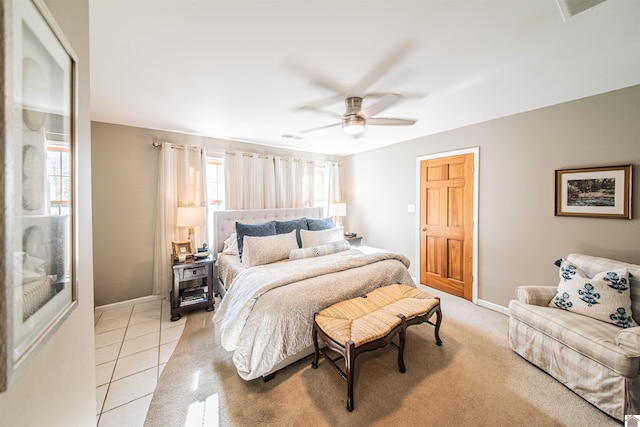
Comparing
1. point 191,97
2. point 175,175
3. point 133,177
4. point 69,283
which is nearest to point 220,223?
point 175,175

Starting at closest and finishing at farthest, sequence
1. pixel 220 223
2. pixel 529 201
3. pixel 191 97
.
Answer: pixel 191 97, pixel 529 201, pixel 220 223

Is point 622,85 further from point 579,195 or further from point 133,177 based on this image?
point 133,177

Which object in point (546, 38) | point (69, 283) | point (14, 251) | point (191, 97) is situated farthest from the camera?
point (191, 97)

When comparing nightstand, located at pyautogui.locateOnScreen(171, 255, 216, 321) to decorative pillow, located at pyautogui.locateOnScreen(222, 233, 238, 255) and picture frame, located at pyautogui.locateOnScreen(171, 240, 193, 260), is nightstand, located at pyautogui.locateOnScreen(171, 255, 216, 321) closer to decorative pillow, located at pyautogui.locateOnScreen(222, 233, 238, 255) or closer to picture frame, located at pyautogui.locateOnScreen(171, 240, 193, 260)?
picture frame, located at pyautogui.locateOnScreen(171, 240, 193, 260)

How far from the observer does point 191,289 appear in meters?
3.14

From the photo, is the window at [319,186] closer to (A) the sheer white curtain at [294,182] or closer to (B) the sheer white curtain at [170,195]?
(A) the sheer white curtain at [294,182]

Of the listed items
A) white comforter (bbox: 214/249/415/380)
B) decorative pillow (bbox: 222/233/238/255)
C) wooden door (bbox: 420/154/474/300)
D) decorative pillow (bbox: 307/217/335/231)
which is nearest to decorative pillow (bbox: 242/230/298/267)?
white comforter (bbox: 214/249/415/380)

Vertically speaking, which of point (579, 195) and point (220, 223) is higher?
point (579, 195)

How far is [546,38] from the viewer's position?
59.1 inches

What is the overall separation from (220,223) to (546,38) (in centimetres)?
385

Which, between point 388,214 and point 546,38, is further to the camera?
point 388,214

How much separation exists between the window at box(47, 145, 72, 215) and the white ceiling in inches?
40.8

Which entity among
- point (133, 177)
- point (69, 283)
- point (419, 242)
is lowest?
point (419, 242)

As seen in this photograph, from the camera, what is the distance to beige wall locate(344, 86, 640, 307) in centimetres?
217
